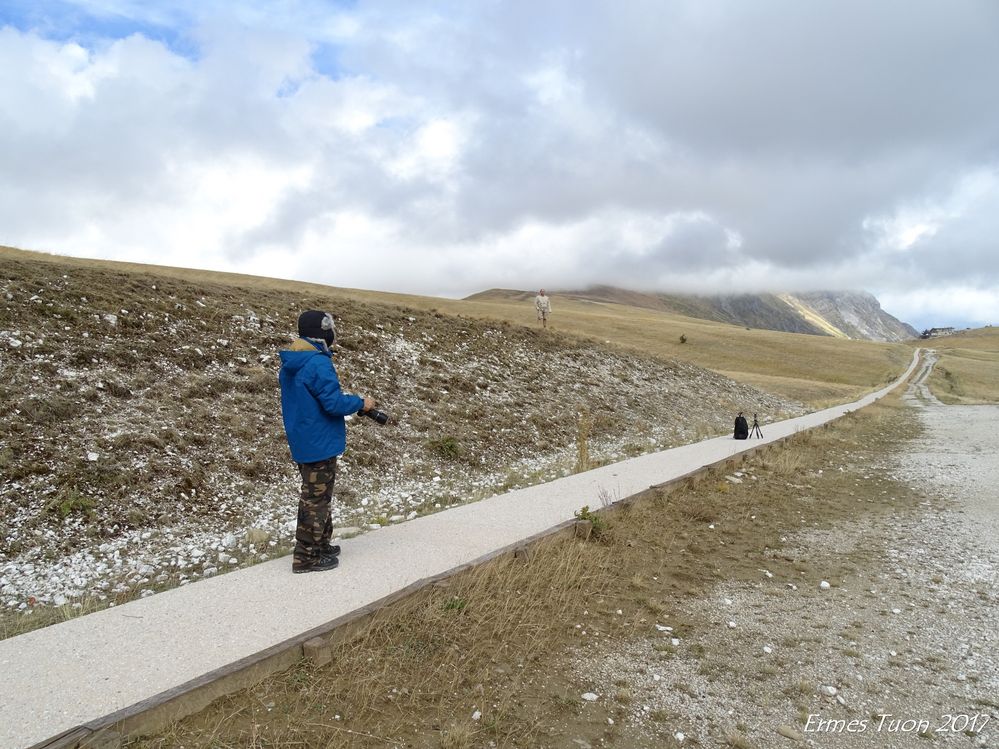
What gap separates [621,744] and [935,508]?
9381 mm

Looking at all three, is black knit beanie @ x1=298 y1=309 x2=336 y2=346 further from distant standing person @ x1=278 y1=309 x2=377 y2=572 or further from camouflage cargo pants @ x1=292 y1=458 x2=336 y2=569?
camouflage cargo pants @ x1=292 y1=458 x2=336 y2=569

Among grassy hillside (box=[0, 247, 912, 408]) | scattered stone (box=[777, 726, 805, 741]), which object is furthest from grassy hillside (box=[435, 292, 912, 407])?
scattered stone (box=[777, 726, 805, 741])

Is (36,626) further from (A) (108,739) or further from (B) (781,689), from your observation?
(B) (781,689)

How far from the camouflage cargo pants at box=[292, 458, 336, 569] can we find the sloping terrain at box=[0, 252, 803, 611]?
142cm

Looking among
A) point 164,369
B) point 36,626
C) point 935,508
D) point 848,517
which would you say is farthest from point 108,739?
point 935,508

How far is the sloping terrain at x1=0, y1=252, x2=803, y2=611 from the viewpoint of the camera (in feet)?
23.7

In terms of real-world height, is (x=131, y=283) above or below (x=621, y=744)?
above

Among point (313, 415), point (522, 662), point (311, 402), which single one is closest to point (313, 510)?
point (313, 415)

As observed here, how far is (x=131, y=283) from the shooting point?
14.5 metres

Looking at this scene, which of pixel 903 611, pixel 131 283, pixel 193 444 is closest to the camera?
pixel 903 611

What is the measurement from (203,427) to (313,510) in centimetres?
525

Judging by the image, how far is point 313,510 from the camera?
19.5 feet

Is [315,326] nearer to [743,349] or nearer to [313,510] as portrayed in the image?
[313,510]

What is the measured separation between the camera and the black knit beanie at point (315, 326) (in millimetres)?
5859
